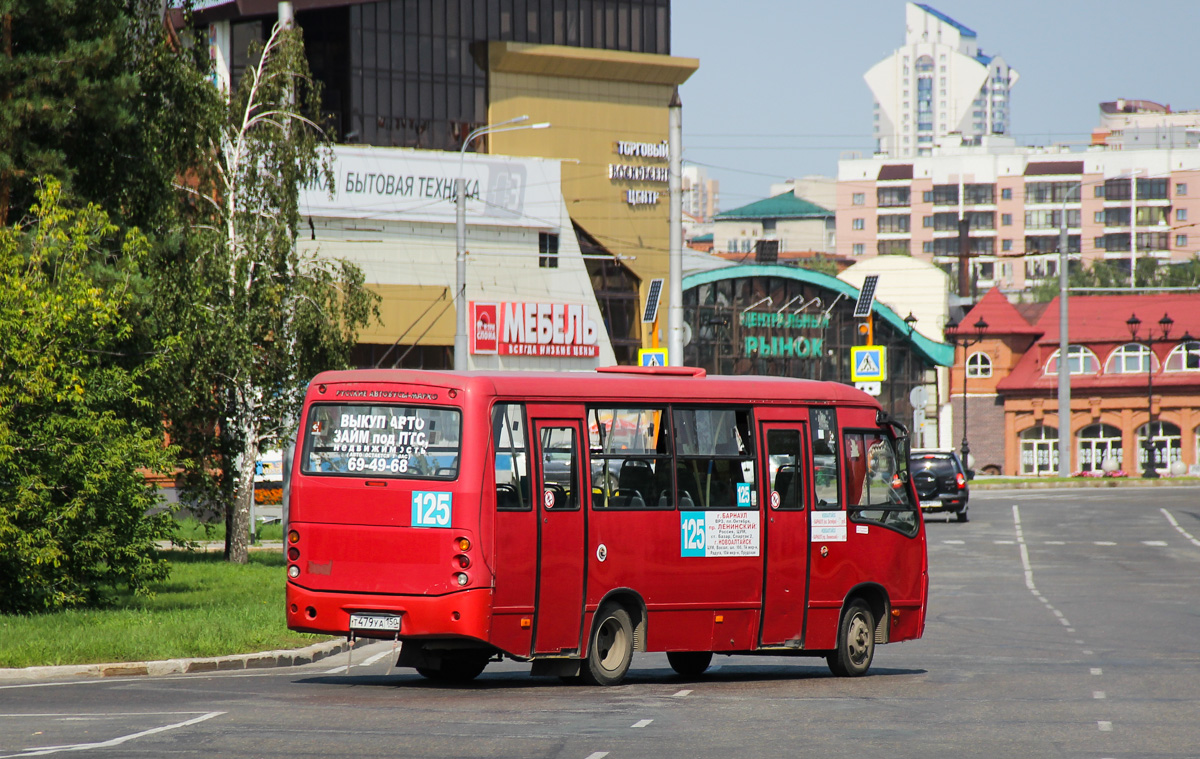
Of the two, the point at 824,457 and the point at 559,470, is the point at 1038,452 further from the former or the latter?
the point at 559,470

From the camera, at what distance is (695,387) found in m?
14.7

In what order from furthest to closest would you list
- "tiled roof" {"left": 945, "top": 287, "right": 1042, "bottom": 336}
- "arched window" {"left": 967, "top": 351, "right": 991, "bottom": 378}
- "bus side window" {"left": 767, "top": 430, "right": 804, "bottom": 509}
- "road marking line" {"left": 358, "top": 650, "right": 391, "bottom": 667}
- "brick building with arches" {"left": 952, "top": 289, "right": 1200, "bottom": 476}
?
"arched window" {"left": 967, "top": 351, "right": 991, "bottom": 378} < "tiled roof" {"left": 945, "top": 287, "right": 1042, "bottom": 336} < "brick building with arches" {"left": 952, "top": 289, "right": 1200, "bottom": 476} < "road marking line" {"left": 358, "top": 650, "right": 391, "bottom": 667} < "bus side window" {"left": 767, "top": 430, "right": 804, "bottom": 509}

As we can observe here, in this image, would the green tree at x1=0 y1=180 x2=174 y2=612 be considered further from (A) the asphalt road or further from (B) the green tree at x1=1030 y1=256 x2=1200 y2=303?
(B) the green tree at x1=1030 y1=256 x2=1200 y2=303

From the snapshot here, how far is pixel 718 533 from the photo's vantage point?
14609 millimetres

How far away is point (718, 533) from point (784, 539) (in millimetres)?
794

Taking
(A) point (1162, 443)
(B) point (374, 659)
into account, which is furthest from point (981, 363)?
(B) point (374, 659)

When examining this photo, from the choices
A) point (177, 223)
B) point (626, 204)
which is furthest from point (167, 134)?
point (626, 204)

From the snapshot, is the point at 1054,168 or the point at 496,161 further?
the point at 1054,168

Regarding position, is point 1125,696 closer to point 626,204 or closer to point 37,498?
point 37,498

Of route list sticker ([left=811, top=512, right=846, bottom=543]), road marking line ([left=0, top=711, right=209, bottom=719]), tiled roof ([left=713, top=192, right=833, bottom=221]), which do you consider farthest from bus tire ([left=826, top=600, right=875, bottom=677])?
tiled roof ([left=713, top=192, right=833, bottom=221])

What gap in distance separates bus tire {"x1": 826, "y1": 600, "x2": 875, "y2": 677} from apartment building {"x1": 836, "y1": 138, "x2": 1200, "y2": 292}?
439ft

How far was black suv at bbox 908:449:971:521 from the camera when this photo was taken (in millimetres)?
43562

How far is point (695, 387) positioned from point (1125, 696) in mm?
4444

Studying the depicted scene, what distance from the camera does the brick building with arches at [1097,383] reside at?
86.4 meters
